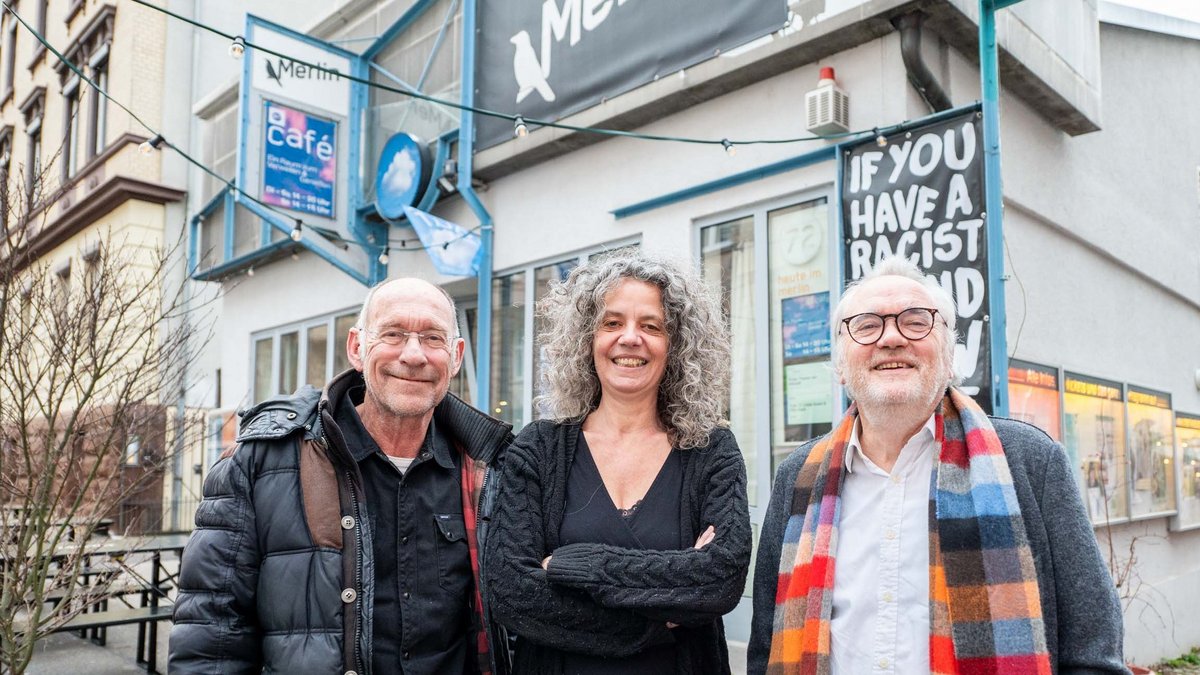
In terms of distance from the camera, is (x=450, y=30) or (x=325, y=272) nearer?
(x=450, y=30)

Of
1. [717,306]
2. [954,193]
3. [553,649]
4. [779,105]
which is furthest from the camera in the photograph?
[779,105]

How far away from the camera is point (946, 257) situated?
4984mm

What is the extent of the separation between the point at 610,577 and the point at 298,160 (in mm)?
7792

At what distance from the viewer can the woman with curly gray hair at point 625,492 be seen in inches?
85.7

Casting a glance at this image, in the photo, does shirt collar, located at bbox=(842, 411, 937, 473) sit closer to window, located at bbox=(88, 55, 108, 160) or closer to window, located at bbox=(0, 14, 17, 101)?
window, located at bbox=(88, 55, 108, 160)

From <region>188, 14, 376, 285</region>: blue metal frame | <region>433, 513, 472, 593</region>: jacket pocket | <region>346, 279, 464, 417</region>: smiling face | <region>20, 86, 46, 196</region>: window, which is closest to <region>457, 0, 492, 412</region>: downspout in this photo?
<region>188, 14, 376, 285</region>: blue metal frame

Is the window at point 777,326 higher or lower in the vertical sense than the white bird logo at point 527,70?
lower

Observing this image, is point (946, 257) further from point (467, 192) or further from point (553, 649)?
point (467, 192)

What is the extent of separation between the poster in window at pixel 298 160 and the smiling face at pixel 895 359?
7.64 m

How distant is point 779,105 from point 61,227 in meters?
15.5

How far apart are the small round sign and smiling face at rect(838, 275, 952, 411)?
6855 millimetres

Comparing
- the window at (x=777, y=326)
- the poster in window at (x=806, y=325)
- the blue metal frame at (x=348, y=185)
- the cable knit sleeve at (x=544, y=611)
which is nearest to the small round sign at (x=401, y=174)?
the blue metal frame at (x=348, y=185)

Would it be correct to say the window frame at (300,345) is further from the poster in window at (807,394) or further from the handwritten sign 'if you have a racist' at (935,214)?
the handwritten sign 'if you have a racist' at (935,214)

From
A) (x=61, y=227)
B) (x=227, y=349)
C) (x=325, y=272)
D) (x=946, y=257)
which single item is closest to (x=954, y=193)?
(x=946, y=257)
